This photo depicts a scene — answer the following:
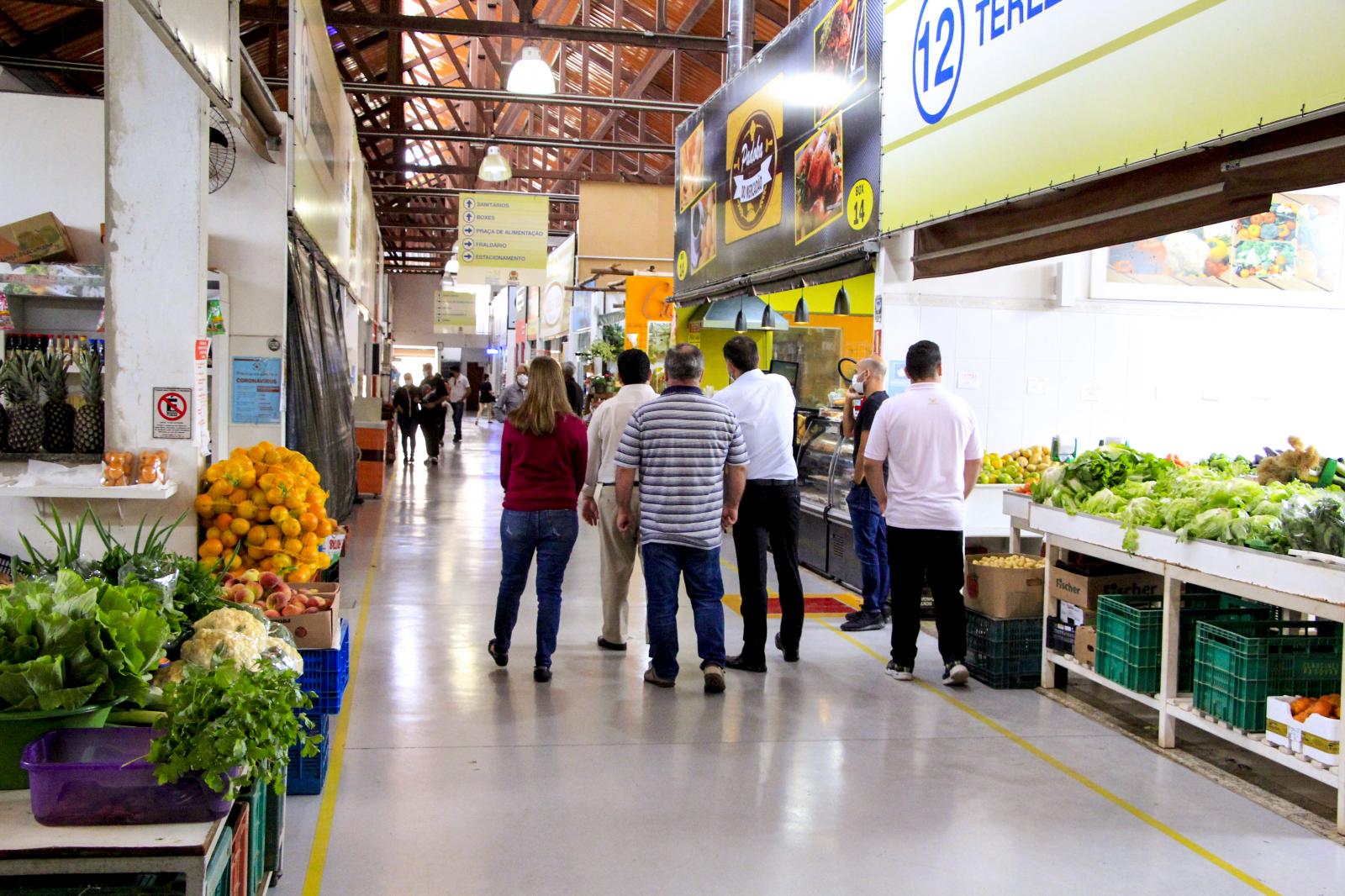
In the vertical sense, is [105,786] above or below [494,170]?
below

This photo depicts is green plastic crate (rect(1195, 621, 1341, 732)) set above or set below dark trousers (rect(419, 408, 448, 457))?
below

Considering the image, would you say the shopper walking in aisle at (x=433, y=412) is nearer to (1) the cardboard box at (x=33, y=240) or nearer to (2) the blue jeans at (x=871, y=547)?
(1) the cardboard box at (x=33, y=240)

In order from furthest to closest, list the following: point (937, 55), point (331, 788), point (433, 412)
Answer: point (433, 412)
point (937, 55)
point (331, 788)

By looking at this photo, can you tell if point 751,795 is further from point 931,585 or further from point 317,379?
point 317,379

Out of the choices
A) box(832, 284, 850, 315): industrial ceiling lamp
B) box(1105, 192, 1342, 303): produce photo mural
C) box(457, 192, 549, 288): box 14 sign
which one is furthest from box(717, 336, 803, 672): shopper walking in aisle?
box(457, 192, 549, 288): box 14 sign

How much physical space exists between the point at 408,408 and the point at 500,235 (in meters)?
3.01

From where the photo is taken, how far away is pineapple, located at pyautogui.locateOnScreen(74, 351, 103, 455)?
5016 mm

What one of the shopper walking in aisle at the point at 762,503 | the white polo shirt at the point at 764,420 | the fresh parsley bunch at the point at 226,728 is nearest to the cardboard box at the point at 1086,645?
the shopper walking in aisle at the point at 762,503

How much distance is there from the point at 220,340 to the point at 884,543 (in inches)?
182

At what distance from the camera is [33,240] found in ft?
25.3

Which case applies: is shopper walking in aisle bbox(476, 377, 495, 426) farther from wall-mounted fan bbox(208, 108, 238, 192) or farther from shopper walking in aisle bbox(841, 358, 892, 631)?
shopper walking in aisle bbox(841, 358, 892, 631)

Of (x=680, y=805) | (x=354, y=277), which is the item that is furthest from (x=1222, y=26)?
(x=354, y=277)

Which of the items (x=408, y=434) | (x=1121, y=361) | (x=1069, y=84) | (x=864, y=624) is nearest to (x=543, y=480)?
(x=864, y=624)

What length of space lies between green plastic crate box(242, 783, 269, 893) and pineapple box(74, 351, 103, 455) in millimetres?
2635
